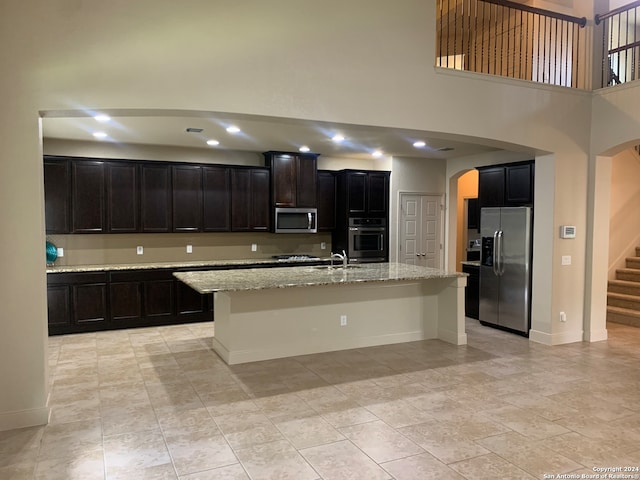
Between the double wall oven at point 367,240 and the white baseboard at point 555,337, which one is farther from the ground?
the double wall oven at point 367,240

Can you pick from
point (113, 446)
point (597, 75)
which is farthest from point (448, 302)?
point (113, 446)

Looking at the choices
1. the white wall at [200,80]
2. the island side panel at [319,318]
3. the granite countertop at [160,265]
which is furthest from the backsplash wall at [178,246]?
the white wall at [200,80]

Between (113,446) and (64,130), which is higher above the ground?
(64,130)

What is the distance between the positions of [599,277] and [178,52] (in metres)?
5.64

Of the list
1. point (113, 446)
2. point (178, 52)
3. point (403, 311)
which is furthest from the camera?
point (403, 311)

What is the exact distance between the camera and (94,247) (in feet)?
22.6

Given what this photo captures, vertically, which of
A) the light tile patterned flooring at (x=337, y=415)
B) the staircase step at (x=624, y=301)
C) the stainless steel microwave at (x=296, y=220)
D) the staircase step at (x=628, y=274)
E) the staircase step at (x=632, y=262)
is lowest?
the light tile patterned flooring at (x=337, y=415)

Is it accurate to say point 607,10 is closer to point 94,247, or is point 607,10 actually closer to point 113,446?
point 113,446

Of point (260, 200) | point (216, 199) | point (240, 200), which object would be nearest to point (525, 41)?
point (260, 200)

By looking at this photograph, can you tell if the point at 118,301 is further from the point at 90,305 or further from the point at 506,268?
the point at 506,268

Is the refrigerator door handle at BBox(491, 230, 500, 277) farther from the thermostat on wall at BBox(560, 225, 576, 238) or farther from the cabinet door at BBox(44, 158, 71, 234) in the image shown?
the cabinet door at BBox(44, 158, 71, 234)

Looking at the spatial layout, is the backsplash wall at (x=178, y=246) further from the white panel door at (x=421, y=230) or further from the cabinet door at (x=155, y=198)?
the white panel door at (x=421, y=230)

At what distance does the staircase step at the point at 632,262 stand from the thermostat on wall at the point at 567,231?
2.84 m

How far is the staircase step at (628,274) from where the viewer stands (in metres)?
7.40
